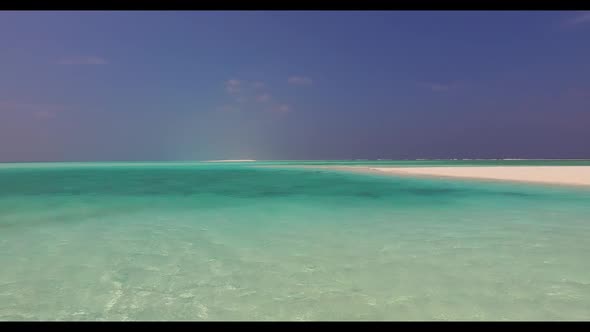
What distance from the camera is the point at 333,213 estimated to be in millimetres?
12406

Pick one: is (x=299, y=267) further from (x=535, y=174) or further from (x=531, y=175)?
(x=535, y=174)

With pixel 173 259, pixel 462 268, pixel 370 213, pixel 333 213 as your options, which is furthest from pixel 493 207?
pixel 173 259

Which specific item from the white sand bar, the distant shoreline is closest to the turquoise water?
the distant shoreline

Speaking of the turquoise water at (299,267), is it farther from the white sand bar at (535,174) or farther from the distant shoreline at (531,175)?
the white sand bar at (535,174)

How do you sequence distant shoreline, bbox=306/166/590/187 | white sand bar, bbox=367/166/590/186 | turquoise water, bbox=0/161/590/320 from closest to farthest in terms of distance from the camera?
1. turquoise water, bbox=0/161/590/320
2. distant shoreline, bbox=306/166/590/187
3. white sand bar, bbox=367/166/590/186

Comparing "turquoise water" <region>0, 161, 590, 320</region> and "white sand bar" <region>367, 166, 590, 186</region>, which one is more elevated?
"turquoise water" <region>0, 161, 590, 320</region>

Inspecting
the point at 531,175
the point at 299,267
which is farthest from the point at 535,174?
the point at 299,267

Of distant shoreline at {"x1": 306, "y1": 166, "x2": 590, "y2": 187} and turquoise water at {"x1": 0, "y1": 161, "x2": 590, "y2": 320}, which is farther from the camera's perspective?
distant shoreline at {"x1": 306, "y1": 166, "x2": 590, "y2": 187}

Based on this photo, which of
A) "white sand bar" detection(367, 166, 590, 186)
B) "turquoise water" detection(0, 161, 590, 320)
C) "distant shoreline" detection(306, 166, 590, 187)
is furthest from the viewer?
"white sand bar" detection(367, 166, 590, 186)

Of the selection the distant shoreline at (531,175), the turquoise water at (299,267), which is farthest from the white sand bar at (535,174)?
the turquoise water at (299,267)

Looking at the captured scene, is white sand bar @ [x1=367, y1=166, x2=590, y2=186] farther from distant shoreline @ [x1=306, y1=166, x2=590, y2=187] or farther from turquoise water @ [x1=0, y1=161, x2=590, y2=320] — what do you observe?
turquoise water @ [x1=0, y1=161, x2=590, y2=320]

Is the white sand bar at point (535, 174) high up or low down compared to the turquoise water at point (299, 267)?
down

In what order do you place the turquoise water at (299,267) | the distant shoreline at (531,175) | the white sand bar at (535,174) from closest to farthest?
the turquoise water at (299,267), the distant shoreline at (531,175), the white sand bar at (535,174)

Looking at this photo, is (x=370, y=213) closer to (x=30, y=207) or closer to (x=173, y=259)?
(x=173, y=259)
